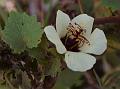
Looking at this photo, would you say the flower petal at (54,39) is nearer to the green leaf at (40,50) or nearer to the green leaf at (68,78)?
the green leaf at (40,50)

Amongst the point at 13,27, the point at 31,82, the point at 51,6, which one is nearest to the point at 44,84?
the point at 31,82

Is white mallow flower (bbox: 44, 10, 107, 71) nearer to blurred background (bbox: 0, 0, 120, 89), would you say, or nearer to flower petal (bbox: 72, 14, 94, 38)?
flower petal (bbox: 72, 14, 94, 38)

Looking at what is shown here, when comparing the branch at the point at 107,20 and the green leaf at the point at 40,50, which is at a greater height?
the green leaf at the point at 40,50

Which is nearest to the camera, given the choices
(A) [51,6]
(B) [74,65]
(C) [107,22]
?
(B) [74,65]

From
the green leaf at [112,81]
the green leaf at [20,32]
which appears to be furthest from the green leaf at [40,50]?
the green leaf at [112,81]

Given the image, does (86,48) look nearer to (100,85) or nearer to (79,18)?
(79,18)
